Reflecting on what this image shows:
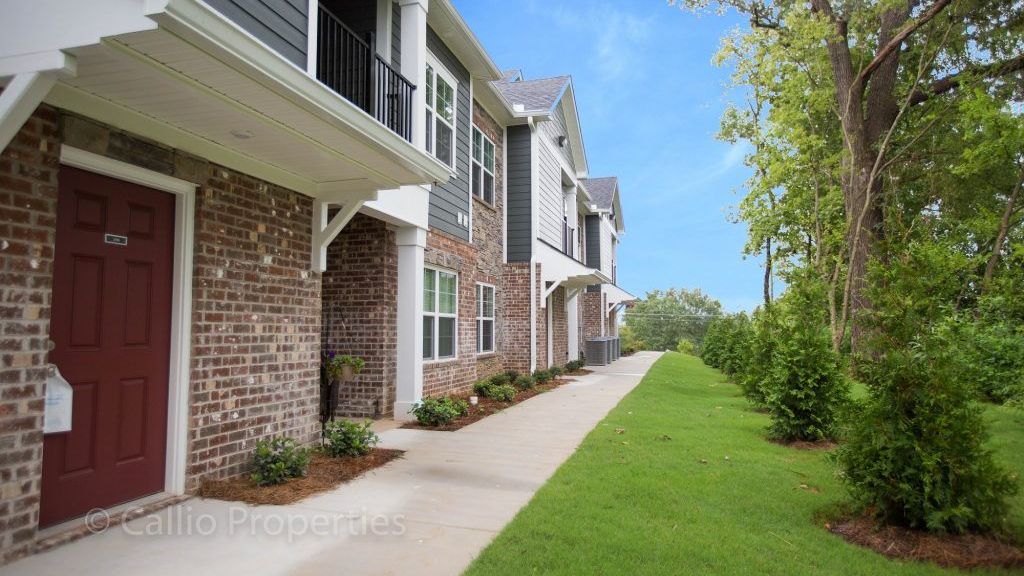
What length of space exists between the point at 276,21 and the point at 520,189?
9857 mm

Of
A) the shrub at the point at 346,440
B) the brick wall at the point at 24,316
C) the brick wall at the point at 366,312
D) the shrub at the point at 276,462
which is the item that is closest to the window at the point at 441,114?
the brick wall at the point at 366,312

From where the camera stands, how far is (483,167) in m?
13.0

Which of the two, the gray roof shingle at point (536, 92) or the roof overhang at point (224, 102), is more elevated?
the gray roof shingle at point (536, 92)

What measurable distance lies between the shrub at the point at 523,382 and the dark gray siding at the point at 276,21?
370 inches

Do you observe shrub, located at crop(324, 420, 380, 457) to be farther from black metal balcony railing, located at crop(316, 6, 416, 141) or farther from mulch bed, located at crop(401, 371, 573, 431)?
black metal balcony railing, located at crop(316, 6, 416, 141)

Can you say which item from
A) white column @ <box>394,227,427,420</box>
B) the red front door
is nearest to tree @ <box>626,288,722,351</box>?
white column @ <box>394,227,427,420</box>

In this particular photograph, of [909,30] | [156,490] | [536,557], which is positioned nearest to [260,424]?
[156,490]

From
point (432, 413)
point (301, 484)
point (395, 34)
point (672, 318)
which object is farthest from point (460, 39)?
point (672, 318)

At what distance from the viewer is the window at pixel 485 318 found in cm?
1278

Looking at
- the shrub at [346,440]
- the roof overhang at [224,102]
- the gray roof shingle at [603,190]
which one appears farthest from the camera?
the gray roof shingle at [603,190]

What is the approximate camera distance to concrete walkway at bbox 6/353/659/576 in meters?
3.67

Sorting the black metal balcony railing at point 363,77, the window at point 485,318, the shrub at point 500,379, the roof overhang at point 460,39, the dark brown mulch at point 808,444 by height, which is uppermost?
the roof overhang at point 460,39

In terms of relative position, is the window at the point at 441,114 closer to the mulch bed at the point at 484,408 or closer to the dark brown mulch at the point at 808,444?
the mulch bed at the point at 484,408

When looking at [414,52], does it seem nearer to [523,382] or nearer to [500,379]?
[500,379]
